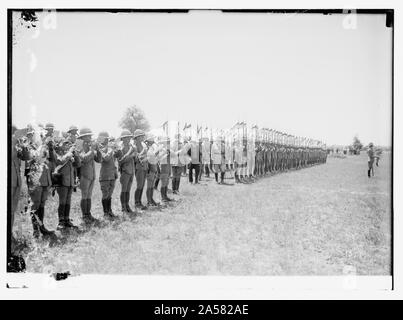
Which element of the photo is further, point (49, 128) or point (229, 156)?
point (229, 156)

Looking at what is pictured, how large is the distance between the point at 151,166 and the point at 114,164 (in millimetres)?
494

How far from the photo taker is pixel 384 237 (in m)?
5.01

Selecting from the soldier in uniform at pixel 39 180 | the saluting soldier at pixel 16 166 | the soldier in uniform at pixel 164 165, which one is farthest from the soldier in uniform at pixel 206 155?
the saluting soldier at pixel 16 166

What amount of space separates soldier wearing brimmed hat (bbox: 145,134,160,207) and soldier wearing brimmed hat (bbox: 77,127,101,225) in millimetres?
666

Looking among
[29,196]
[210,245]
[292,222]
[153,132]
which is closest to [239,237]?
[210,245]

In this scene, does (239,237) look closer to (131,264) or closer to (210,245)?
(210,245)

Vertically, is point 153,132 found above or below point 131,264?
above

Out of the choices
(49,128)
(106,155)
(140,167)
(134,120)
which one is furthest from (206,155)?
(49,128)

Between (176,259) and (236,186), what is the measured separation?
1226 mm

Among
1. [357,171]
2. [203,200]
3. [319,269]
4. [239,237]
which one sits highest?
[357,171]

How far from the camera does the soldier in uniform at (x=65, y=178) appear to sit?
16.7 ft

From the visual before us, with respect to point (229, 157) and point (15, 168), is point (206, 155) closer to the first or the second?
point (229, 157)

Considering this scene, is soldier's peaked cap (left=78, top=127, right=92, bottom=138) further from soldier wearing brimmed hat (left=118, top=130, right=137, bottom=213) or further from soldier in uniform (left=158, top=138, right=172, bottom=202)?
soldier in uniform (left=158, top=138, right=172, bottom=202)

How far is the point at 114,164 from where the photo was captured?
5473mm
